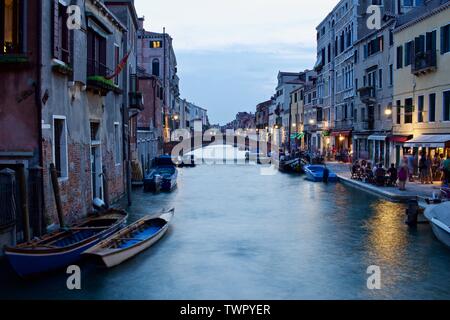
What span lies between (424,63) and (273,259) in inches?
661

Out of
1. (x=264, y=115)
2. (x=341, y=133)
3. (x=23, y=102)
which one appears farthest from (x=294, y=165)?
(x=264, y=115)

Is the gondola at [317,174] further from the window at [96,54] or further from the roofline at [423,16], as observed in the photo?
the window at [96,54]

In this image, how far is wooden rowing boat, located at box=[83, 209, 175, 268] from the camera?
36.5 ft

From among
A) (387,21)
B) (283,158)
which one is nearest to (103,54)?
(387,21)

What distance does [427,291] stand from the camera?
1017 cm

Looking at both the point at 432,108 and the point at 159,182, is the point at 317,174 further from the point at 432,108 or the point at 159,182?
the point at 159,182

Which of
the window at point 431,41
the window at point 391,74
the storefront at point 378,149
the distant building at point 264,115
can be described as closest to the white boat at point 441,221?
the window at point 431,41

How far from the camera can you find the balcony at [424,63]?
985 inches

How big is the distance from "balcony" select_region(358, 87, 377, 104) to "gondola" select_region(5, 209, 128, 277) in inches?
1020

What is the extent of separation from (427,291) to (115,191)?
14006 millimetres

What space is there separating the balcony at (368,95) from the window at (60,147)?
25676 mm

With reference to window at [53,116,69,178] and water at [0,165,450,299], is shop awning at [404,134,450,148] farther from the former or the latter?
window at [53,116,69,178]

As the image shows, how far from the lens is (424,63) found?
25562 millimetres

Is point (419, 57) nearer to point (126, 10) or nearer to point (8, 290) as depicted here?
point (126, 10)
